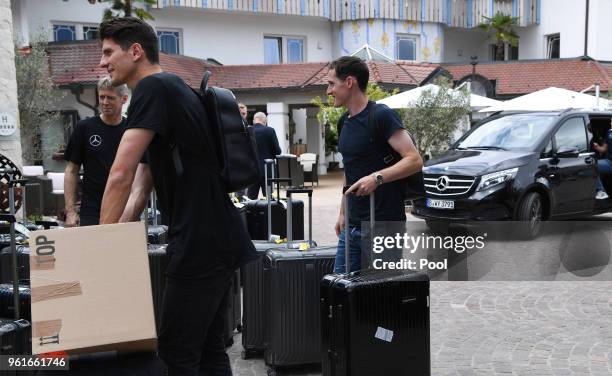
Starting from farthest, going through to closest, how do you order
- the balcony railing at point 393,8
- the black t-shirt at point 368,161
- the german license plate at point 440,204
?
the balcony railing at point 393,8
the german license plate at point 440,204
the black t-shirt at point 368,161

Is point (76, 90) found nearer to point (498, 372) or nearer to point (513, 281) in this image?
point (513, 281)

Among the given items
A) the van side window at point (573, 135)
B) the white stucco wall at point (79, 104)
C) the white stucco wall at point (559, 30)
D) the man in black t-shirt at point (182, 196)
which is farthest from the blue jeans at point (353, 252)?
the white stucco wall at point (559, 30)

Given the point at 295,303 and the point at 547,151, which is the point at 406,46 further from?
the point at 295,303

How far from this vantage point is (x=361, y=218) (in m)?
4.43

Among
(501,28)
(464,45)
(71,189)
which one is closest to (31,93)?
(71,189)

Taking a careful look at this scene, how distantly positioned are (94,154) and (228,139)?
7.64 feet

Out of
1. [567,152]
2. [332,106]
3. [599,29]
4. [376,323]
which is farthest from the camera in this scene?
[599,29]

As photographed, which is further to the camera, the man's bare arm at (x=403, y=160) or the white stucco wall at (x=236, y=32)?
the white stucco wall at (x=236, y=32)

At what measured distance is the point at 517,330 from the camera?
19.7 feet

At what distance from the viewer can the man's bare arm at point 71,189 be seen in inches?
208

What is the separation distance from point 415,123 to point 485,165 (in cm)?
699

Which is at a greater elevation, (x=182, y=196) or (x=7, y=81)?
(x=7, y=81)

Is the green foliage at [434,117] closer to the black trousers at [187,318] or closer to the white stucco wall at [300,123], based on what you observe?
the white stucco wall at [300,123]

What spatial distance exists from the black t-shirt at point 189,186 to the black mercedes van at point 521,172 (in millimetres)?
7096
